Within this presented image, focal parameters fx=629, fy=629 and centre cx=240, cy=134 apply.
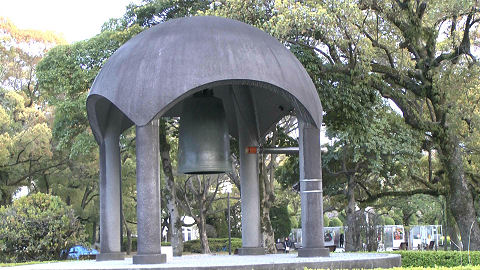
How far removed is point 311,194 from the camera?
10930 millimetres

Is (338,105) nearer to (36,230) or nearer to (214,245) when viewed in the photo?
(36,230)

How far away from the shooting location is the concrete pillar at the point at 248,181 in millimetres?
13562

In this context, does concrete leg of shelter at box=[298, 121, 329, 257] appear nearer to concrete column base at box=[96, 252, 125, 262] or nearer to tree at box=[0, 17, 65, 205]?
concrete column base at box=[96, 252, 125, 262]

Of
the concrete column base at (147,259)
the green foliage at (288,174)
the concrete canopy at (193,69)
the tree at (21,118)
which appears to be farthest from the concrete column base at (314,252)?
the tree at (21,118)

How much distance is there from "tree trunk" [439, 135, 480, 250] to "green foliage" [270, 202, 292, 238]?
2521cm

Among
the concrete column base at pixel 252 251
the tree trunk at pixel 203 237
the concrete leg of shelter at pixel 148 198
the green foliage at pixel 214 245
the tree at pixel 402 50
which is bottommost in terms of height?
the green foliage at pixel 214 245

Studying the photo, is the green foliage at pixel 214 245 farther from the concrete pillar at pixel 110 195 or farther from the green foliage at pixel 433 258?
the concrete pillar at pixel 110 195

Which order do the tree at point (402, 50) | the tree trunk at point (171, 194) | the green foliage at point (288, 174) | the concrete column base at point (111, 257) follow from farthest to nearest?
the green foliage at point (288, 174) < the tree trunk at point (171, 194) < the tree at point (402, 50) < the concrete column base at point (111, 257)

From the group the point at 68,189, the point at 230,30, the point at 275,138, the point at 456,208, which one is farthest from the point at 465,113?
the point at 68,189

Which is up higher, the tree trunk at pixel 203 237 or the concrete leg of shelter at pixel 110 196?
the concrete leg of shelter at pixel 110 196

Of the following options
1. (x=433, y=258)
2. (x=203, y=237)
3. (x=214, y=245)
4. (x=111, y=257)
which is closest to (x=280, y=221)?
(x=214, y=245)

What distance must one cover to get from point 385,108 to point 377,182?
1024 centimetres

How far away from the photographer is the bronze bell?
1164 cm

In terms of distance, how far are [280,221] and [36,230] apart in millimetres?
26332
